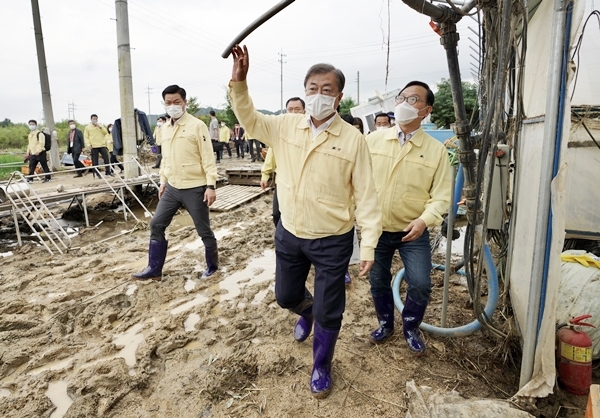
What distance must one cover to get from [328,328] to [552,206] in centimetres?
134

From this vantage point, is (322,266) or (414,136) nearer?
(322,266)

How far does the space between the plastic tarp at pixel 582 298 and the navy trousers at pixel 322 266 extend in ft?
5.26

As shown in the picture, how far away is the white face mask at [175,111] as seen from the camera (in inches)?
161

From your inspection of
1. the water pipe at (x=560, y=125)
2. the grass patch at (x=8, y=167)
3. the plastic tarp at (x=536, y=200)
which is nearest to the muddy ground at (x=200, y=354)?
the plastic tarp at (x=536, y=200)

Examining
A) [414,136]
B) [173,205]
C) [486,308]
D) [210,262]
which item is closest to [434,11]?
[414,136]

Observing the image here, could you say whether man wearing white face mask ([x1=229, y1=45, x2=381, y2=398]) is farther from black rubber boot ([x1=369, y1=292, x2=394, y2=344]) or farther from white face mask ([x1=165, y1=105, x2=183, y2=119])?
white face mask ([x1=165, y1=105, x2=183, y2=119])

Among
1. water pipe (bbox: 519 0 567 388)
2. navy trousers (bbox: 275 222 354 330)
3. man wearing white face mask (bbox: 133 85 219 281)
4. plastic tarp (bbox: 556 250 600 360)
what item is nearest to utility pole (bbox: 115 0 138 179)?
man wearing white face mask (bbox: 133 85 219 281)

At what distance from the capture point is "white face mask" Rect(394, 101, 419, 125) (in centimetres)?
267

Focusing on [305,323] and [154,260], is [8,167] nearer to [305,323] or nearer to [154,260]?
[154,260]

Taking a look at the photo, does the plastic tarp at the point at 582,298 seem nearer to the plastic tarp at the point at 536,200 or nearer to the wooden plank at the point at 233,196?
the plastic tarp at the point at 536,200

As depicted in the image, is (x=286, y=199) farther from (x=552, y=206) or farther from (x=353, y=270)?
(x=353, y=270)

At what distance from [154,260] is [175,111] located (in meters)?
1.58

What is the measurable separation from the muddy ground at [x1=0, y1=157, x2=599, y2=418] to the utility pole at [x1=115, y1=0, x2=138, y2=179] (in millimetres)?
5497

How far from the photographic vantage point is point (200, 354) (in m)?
2.92
